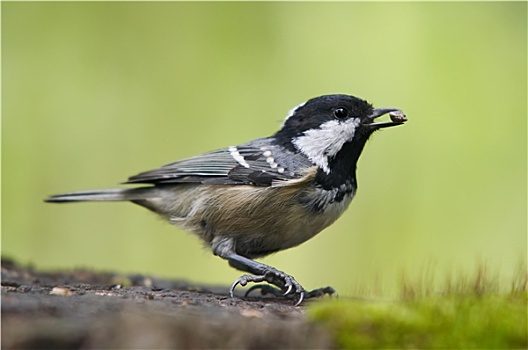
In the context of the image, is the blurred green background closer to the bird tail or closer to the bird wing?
the bird tail

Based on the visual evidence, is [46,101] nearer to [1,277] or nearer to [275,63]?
[275,63]

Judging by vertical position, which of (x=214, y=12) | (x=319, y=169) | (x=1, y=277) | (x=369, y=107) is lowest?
(x=1, y=277)

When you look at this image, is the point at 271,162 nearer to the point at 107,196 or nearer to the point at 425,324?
the point at 107,196

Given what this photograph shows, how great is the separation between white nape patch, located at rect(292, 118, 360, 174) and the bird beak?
71 millimetres

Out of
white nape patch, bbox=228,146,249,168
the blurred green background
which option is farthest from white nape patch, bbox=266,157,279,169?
the blurred green background

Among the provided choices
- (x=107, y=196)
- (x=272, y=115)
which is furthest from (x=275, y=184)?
(x=272, y=115)

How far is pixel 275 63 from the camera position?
6098 mm

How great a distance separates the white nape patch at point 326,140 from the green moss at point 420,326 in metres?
1.76

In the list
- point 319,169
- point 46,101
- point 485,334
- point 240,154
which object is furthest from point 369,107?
point 46,101

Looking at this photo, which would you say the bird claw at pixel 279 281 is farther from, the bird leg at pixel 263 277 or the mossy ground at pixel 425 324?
the mossy ground at pixel 425 324

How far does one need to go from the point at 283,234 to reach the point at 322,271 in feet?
7.92

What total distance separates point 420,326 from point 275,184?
1.82 metres

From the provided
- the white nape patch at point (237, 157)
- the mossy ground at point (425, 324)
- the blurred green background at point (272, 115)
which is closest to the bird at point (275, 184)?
the white nape patch at point (237, 157)

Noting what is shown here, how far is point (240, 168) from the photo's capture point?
3.72 meters
